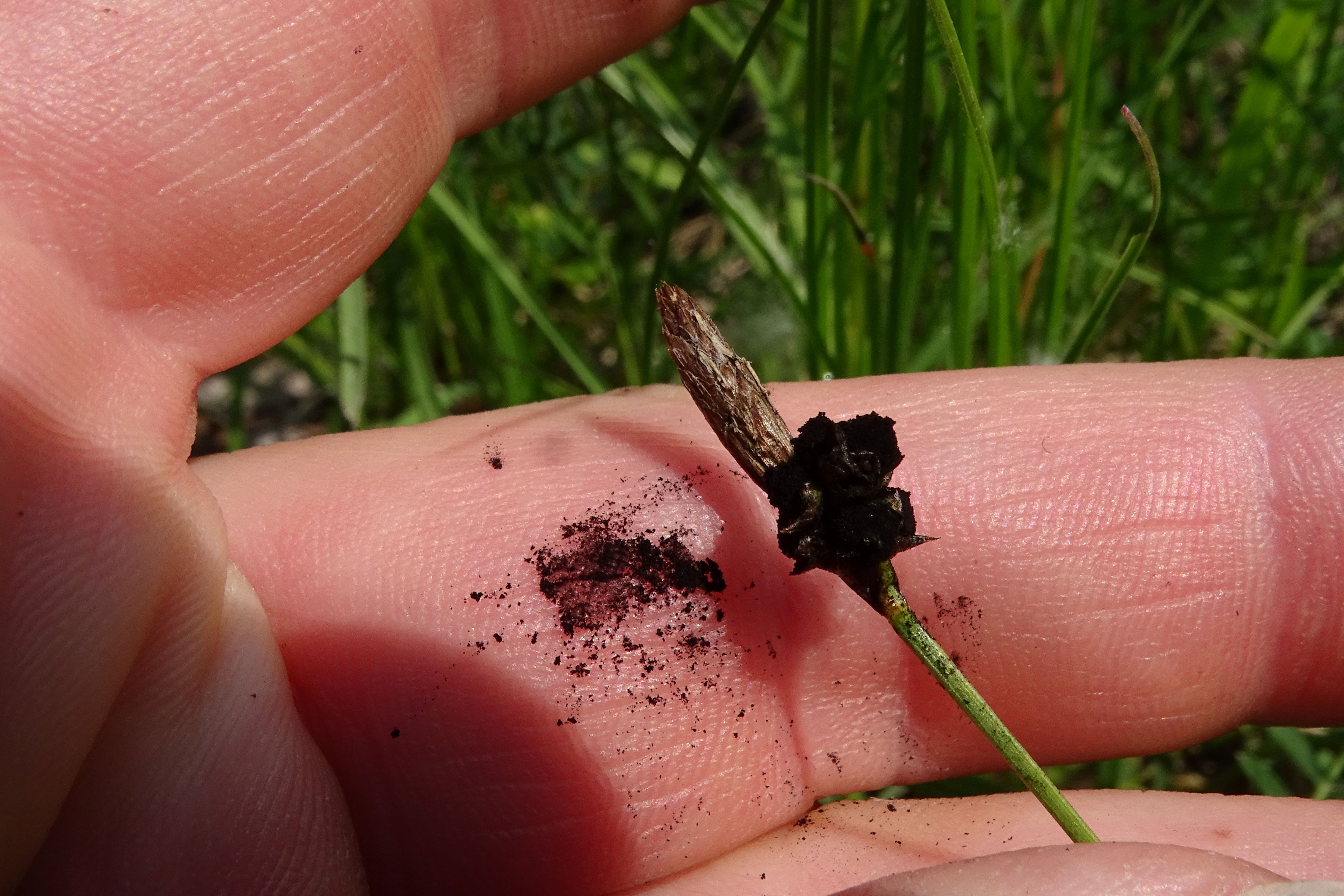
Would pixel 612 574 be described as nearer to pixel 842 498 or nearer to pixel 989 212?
pixel 842 498

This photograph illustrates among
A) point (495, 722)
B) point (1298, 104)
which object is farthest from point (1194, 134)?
point (495, 722)

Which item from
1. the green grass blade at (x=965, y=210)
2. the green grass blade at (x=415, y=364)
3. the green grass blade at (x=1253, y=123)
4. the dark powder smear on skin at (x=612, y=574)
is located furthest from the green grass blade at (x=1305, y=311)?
the green grass blade at (x=415, y=364)

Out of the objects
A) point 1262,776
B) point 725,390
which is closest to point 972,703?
point 725,390

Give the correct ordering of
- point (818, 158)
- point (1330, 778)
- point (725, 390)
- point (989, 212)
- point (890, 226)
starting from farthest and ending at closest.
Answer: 1. point (890, 226)
2. point (1330, 778)
3. point (818, 158)
4. point (989, 212)
5. point (725, 390)

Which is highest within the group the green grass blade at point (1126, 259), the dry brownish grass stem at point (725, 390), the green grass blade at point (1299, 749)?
the green grass blade at point (1126, 259)

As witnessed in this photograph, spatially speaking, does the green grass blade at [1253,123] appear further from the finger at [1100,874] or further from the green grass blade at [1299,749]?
the finger at [1100,874]

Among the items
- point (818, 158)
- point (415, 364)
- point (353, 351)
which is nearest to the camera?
point (818, 158)

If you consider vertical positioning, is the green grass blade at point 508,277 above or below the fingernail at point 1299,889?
above
